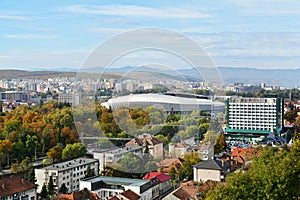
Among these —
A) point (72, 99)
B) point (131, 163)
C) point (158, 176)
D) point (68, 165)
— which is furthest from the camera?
point (72, 99)

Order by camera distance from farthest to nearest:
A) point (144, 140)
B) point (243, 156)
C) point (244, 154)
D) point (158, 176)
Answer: point (244, 154) < point (243, 156) < point (144, 140) < point (158, 176)

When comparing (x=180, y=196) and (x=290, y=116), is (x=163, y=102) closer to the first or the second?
(x=180, y=196)

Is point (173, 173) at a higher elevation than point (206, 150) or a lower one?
lower

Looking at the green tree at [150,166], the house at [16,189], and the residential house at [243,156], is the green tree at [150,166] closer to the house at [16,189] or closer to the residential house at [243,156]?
the residential house at [243,156]

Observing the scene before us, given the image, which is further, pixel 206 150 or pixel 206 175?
pixel 206 150

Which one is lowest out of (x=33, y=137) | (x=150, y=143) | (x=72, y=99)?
(x=33, y=137)

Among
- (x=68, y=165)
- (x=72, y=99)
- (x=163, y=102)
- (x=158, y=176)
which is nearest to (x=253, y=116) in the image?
(x=163, y=102)
